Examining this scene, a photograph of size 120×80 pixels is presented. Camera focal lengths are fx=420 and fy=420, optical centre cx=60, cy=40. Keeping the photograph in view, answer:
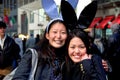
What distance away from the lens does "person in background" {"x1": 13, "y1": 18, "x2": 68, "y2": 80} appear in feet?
12.3

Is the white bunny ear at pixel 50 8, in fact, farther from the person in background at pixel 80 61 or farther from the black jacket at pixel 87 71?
the black jacket at pixel 87 71

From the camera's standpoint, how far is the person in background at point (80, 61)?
11.8 ft

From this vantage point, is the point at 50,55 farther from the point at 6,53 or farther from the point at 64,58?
the point at 6,53

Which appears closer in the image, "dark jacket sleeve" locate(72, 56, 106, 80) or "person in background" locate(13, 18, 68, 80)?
"dark jacket sleeve" locate(72, 56, 106, 80)

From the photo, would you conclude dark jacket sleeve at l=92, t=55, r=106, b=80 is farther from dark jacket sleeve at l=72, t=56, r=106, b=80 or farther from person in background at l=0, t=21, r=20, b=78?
person in background at l=0, t=21, r=20, b=78

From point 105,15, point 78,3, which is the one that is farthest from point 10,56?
point 105,15

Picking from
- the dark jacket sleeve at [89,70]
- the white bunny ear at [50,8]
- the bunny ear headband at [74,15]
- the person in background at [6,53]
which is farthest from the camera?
the person in background at [6,53]

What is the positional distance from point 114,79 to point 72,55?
18.0ft

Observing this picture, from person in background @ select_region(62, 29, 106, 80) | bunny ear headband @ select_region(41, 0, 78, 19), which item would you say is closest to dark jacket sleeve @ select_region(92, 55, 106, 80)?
person in background @ select_region(62, 29, 106, 80)

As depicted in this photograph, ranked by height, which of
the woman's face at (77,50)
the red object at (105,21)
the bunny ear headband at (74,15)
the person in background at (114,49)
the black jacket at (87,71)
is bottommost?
the red object at (105,21)

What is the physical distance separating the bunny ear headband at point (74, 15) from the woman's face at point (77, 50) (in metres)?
0.24

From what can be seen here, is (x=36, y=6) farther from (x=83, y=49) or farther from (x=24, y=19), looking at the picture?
(x=83, y=49)

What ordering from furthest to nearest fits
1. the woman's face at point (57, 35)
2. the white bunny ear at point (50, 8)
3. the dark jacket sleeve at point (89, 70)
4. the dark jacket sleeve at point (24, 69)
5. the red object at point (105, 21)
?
the red object at point (105, 21), the white bunny ear at point (50, 8), the woman's face at point (57, 35), the dark jacket sleeve at point (24, 69), the dark jacket sleeve at point (89, 70)

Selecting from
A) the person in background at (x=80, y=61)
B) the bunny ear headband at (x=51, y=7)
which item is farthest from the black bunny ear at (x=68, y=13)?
the bunny ear headband at (x=51, y=7)
